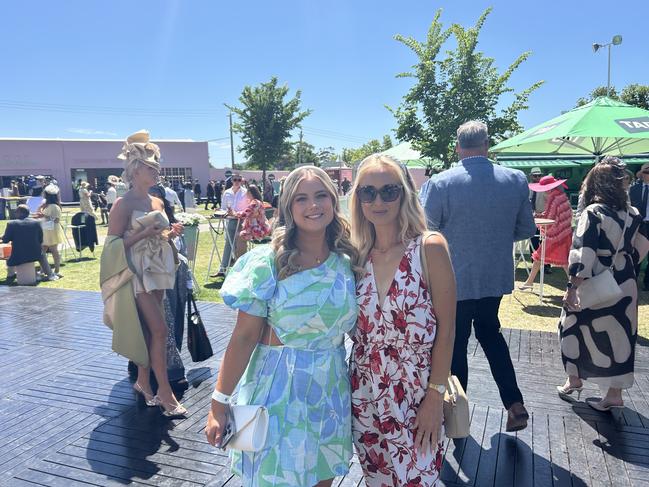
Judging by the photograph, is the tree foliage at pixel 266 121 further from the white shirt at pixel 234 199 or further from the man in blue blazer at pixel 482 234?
the man in blue blazer at pixel 482 234

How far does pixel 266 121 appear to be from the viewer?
27875 millimetres

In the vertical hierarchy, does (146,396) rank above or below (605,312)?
below

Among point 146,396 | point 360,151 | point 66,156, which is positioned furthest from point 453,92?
point 360,151

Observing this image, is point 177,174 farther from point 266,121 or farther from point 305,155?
point 305,155

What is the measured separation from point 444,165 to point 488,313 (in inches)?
465

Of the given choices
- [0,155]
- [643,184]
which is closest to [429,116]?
[643,184]

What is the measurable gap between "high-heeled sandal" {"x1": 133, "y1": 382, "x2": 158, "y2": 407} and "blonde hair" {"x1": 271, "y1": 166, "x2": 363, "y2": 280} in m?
2.36

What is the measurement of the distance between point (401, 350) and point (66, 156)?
36.8m

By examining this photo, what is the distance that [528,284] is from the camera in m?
7.15

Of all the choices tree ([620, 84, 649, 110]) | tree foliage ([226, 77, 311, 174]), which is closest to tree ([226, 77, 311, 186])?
tree foliage ([226, 77, 311, 174])

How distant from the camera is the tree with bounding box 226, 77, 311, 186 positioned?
27.7 meters

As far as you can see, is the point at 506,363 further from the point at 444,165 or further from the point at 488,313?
the point at 444,165

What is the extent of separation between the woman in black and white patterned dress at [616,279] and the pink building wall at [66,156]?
33.0 meters

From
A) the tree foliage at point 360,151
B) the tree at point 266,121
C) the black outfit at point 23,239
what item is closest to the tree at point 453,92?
the black outfit at point 23,239
